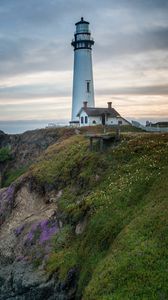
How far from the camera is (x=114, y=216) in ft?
112

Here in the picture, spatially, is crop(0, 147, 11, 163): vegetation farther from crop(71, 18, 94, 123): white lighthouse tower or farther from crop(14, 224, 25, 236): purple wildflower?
crop(14, 224, 25, 236): purple wildflower

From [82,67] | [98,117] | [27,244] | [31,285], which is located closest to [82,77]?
[82,67]

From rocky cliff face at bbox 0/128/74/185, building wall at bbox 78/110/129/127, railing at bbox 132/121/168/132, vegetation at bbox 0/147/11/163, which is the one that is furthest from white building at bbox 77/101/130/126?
vegetation at bbox 0/147/11/163

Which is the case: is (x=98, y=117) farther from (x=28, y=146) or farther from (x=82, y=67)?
(x=28, y=146)

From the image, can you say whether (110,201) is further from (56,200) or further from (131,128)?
(131,128)

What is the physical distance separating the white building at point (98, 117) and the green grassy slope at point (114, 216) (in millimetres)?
27807

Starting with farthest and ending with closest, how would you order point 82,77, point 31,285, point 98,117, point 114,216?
point 82,77 < point 98,117 < point 114,216 < point 31,285

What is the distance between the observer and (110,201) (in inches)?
1448

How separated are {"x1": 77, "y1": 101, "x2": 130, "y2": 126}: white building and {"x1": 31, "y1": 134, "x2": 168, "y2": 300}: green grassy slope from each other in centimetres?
2781

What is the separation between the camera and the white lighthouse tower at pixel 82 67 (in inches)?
3369

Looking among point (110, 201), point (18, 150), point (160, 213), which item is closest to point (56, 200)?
point (110, 201)

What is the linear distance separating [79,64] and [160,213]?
60648 millimetres

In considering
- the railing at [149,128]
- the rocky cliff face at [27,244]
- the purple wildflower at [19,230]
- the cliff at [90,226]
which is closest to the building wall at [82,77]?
the railing at [149,128]

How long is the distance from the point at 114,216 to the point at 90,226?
84.7 inches
